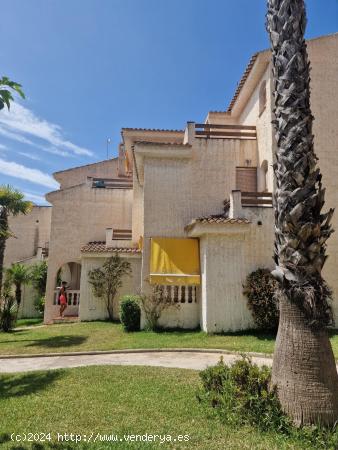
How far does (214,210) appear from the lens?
20.1 m

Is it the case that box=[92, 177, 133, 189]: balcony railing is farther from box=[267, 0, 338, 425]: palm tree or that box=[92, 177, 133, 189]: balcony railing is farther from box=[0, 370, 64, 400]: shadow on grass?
box=[267, 0, 338, 425]: palm tree

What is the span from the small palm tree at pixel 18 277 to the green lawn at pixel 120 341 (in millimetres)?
11602

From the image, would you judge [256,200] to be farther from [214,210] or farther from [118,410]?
[118,410]

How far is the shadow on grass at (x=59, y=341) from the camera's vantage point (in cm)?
1546

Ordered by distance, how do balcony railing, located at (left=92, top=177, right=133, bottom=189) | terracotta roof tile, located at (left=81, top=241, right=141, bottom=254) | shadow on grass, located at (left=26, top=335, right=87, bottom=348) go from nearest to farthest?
shadow on grass, located at (left=26, top=335, right=87, bottom=348) < terracotta roof tile, located at (left=81, top=241, right=141, bottom=254) < balcony railing, located at (left=92, top=177, right=133, bottom=189)

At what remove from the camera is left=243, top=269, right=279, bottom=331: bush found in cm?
1570

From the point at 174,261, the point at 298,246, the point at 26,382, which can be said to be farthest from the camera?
the point at 174,261

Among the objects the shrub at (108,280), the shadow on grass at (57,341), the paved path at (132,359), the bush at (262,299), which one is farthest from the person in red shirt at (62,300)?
the bush at (262,299)

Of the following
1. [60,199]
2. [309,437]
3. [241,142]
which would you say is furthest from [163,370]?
[60,199]

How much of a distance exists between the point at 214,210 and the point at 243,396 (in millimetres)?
Answer: 14121

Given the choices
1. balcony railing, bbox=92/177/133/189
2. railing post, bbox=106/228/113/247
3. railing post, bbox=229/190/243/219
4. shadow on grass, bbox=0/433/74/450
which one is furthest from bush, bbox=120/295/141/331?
balcony railing, bbox=92/177/133/189

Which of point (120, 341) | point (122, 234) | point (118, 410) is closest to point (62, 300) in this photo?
point (122, 234)

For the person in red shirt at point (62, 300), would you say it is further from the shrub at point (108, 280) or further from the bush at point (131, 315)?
the bush at point (131, 315)

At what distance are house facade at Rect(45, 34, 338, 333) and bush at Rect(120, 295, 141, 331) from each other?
117 cm
